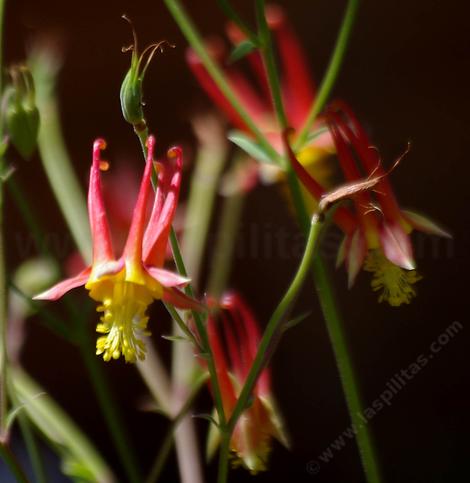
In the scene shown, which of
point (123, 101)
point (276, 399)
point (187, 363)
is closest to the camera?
point (123, 101)

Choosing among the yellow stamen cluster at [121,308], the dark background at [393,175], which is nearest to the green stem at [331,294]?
the yellow stamen cluster at [121,308]

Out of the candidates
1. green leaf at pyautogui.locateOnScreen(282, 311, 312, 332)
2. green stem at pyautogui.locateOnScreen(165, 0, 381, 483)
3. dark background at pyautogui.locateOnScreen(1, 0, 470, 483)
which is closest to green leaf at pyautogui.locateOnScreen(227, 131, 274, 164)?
green stem at pyautogui.locateOnScreen(165, 0, 381, 483)

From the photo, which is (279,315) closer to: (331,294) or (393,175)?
(331,294)

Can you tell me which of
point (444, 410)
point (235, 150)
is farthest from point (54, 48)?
point (444, 410)

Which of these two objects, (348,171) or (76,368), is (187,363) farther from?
(76,368)

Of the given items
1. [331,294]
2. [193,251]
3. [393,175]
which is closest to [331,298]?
[331,294]
